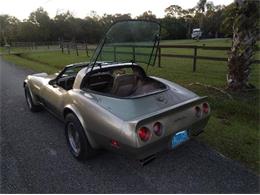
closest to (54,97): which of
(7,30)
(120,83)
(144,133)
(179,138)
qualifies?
(120,83)

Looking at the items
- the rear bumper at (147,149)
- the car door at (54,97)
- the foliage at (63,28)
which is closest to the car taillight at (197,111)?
the rear bumper at (147,149)

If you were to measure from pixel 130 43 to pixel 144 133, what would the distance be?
1757 millimetres

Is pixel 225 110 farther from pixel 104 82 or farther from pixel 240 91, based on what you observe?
pixel 104 82

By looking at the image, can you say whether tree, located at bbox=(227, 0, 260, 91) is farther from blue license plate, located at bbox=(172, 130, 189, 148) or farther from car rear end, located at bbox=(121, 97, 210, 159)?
blue license plate, located at bbox=(172, 130, 189, 148)

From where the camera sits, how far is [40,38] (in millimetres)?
62531

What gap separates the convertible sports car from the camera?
2.54 metres

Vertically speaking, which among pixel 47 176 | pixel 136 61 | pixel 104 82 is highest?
pixel 136 61

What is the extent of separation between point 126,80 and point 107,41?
72cm

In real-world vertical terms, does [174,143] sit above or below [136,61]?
below

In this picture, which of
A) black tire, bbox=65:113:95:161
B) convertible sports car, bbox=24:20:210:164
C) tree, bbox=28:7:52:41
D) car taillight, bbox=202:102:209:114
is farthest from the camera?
tree, bbox=28:7:52:41

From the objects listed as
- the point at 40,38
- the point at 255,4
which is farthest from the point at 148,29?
the point at 40,38

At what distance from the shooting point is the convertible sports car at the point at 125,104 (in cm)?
254

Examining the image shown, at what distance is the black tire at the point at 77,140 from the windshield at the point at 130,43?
0.88m

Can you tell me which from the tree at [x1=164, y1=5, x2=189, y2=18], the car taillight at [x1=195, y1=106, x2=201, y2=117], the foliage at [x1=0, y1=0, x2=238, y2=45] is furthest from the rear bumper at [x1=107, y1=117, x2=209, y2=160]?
the tree at [x1=164, y1=5, x2=189, y2=18]
